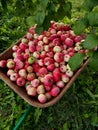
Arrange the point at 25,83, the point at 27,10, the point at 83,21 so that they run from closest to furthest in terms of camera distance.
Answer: the point at 83,21 → the point at 27,10 → the point at 25,83

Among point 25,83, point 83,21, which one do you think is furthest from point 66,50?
point 83,21

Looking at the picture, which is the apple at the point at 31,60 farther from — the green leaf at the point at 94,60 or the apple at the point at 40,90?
the green leaf at the point at 94,60

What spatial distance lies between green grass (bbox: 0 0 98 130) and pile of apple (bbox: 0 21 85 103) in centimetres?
41

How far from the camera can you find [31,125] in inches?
95.8

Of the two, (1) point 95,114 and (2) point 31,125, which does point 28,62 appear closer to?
(2) point 31,125

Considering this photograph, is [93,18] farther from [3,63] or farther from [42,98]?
[3,63]

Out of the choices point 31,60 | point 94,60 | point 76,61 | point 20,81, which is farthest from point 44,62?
point 94,60

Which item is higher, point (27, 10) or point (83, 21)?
point (83, 21)

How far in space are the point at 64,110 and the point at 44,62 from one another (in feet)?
1.65

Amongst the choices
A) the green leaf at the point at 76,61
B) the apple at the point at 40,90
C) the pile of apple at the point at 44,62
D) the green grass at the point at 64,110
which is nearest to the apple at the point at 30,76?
the pile of apple at the point at 44,62

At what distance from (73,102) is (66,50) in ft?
1.61

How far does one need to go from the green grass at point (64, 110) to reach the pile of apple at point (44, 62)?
0.41 metres

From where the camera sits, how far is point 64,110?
97.7 inches

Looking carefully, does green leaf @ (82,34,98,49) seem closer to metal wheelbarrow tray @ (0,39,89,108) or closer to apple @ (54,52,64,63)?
metal wheelbarrow tray @ (0,39,89,108)
